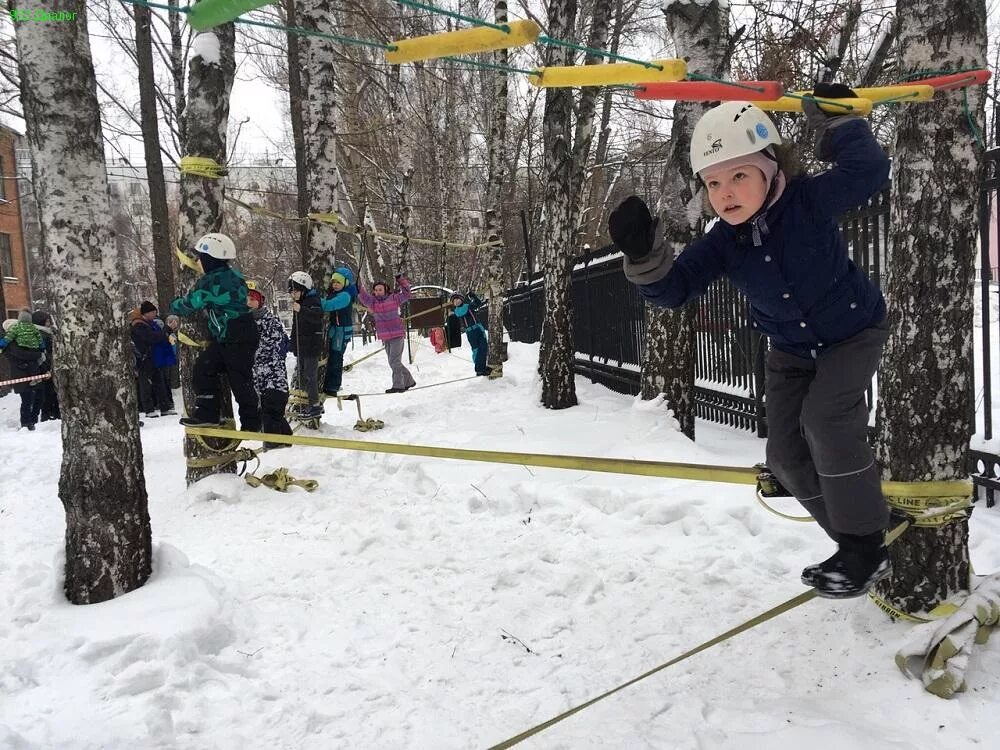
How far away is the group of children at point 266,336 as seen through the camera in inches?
→ 235

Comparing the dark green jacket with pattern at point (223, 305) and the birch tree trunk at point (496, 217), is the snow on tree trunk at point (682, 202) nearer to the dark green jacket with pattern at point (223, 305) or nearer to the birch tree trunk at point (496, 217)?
the dark green jacket with pattern at point (223, 305)

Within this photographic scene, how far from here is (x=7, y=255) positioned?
3206cm

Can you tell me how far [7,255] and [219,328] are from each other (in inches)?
1296

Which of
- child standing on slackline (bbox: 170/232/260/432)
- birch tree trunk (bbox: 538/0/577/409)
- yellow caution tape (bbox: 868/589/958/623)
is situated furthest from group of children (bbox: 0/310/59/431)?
yellow caution tape (bbox: 868/589/958/623)

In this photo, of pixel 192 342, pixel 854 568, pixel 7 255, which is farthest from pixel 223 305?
pixel 7 255

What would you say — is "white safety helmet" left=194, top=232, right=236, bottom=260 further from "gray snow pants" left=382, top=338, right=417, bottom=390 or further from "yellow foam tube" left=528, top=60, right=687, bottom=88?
Result: "gray snow pants" left=382, top=338, right=417, bottom=390

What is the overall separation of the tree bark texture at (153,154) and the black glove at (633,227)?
15.5 metres

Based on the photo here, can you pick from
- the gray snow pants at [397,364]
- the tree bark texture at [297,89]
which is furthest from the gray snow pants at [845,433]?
the gray snow pants at [397,364]

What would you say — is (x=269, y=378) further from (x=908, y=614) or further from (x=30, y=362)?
(x=30, y=362)

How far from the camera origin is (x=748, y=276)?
103 inches

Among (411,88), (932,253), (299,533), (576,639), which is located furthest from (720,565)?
(411,88)

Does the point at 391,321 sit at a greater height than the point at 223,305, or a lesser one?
lesser

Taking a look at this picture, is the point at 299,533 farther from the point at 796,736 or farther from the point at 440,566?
the point at 796,736

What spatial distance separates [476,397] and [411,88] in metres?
18.7
